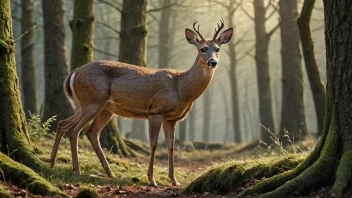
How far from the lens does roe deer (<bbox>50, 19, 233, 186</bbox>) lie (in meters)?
8.72

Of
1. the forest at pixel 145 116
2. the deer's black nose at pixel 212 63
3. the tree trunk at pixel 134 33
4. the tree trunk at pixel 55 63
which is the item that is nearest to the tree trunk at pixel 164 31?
the forest at pixel 145 116

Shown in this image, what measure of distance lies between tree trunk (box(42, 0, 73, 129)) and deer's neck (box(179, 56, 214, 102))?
201 inches

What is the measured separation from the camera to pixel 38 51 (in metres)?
49.0

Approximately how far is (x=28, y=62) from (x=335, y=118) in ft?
51.5

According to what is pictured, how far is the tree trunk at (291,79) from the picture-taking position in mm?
16922

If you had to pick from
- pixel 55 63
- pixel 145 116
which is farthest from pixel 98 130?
pixel 55 63

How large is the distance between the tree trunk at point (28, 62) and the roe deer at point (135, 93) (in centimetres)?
1115

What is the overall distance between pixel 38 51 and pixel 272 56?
20.6 meters

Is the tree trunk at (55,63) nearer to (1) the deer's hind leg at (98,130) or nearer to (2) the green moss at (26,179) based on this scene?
(1) the deer's hind leg at (98,130)

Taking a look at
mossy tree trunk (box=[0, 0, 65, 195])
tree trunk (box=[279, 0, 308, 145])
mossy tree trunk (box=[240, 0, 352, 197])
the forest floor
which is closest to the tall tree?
tree trunk (box=[279, 0, 308, 145])

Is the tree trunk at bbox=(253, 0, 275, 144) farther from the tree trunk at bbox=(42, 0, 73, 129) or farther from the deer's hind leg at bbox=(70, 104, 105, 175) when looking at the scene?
the deer's hind leg at bbox=(70, 104, 105, 175)

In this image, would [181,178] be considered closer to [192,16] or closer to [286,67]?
Result: [286,67]

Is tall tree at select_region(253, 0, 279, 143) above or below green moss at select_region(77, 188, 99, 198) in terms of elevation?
above

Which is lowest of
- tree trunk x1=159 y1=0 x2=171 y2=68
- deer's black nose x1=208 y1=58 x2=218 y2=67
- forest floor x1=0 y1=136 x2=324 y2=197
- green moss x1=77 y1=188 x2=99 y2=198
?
forest floor x1=0 y1=136 x2=324 y2=197
